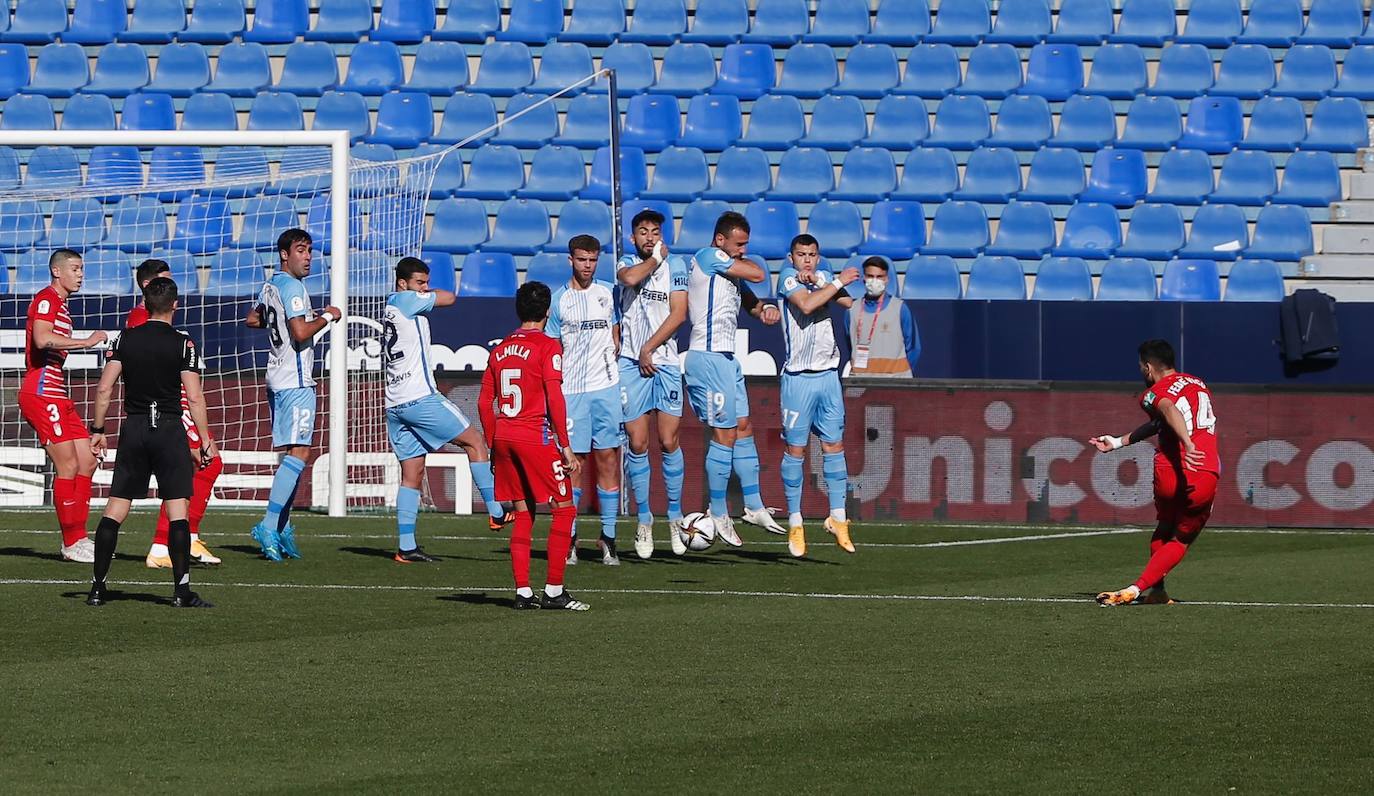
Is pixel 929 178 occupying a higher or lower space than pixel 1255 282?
higher

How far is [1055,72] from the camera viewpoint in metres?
21.0

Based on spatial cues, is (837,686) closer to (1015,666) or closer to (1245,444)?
(1015,666)

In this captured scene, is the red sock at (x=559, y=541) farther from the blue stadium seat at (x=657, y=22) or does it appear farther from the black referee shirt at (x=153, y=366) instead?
the blue stadium seat at (x=657, y=22)

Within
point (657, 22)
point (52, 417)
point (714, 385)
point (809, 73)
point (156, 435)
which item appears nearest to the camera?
point (156, 435)

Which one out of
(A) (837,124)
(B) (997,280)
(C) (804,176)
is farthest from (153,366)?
(A) (837,124)

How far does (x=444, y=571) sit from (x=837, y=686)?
4867 mm

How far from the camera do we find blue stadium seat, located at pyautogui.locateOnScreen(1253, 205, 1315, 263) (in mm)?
19703

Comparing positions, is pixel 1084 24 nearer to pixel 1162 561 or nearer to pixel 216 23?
pixel 216 23

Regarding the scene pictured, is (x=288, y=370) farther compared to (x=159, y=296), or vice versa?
(x=288, y=370)

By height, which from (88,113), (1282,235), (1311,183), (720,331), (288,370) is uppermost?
(88,113)

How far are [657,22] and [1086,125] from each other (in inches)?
192

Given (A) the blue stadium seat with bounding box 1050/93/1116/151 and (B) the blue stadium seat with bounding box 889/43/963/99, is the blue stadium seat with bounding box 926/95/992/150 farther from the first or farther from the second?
(A) the blue stadium seat with bounding box 1050/93/1116/151

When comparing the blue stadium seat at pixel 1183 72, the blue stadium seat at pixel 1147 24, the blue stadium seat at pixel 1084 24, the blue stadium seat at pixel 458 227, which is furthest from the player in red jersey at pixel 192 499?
the blue stadium seat at pixel 1147 24

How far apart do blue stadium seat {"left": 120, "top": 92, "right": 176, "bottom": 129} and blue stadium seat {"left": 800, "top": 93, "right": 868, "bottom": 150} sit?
6958 mm
